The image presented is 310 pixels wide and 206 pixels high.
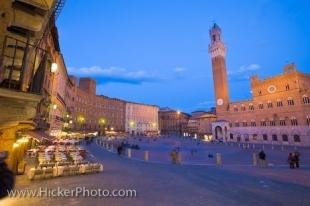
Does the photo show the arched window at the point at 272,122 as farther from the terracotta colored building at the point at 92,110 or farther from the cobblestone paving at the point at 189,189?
the terracotta colored building at the point at 92,110

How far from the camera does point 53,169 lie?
13297mm

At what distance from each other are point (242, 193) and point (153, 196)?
4.35 meters

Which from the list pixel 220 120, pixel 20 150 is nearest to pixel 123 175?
pixel 20 150

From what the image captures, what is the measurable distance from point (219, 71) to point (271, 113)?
2717 cm

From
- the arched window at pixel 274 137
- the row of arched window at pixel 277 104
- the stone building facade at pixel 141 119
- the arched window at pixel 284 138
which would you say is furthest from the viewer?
the stone building facade at pixel 141 119

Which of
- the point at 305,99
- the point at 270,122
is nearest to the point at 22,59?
the point at 305,99

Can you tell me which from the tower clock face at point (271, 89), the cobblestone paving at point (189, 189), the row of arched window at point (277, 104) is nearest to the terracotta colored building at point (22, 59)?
the cobblestone paving at point (189, 189)

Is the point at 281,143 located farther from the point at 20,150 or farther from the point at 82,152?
the point at 20,150

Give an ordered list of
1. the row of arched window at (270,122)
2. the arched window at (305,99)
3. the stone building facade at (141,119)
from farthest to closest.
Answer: the stone building facade at (141,119), the row of arched window at (270,122), the arched window at (305,99)

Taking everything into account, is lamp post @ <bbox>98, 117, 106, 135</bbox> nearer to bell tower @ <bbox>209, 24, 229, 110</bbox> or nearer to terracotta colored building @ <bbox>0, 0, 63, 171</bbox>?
bell tower @ <bbox>209, 24, 229, 110</bbox>

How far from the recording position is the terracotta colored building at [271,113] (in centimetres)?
4766

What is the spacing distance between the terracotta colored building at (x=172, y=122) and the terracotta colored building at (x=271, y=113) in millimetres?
66173

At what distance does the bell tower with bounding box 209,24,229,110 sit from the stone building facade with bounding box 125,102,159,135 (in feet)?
190

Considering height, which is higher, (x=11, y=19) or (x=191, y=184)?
(x=11, y=19)
